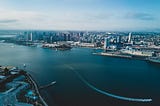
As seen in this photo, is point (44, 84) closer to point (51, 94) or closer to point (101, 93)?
point (51, 94)

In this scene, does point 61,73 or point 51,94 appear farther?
point 61,73

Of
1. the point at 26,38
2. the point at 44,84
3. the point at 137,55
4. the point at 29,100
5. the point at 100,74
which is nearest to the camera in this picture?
the point at 29,100

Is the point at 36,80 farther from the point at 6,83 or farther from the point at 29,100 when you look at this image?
the point at 29,100

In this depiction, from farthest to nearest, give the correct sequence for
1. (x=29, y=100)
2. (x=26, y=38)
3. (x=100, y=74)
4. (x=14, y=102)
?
1. (x=26, y=38)
2. (x=100, y=74)
3. (x=29, y=100)
4. (x=14, y=102)

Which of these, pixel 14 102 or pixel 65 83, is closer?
pixel 14 102

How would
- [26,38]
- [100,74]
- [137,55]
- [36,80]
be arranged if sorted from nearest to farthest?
[36,80] < [100,74] < [137,55] < [26,38]

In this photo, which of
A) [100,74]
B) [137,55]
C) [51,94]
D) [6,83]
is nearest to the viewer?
[51,94]

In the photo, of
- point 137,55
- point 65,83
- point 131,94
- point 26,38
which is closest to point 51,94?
point 65,83

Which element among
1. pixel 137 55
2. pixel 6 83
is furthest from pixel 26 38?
pixel 6 83

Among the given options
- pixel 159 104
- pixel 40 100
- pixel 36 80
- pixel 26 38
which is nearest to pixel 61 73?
pixel 36 80
